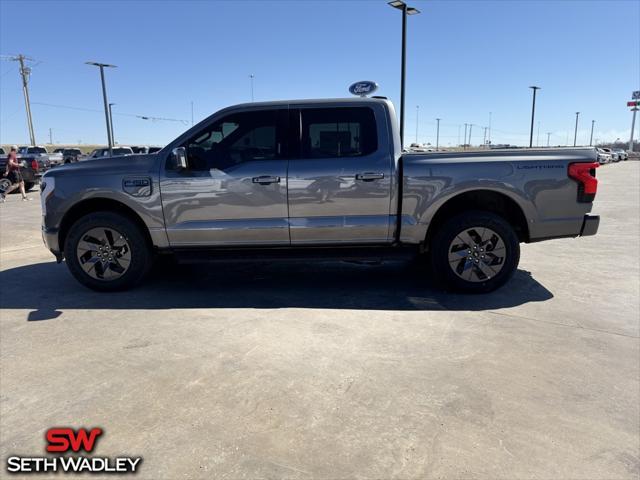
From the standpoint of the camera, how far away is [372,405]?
2793mm

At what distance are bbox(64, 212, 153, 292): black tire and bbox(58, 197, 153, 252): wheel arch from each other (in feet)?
0.24

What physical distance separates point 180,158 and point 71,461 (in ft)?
9.95

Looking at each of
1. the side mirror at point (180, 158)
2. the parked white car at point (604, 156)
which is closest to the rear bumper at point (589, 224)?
the side mirror at point (180, 158)

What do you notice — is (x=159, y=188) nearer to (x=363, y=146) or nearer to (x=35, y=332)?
(x=35, y=332)

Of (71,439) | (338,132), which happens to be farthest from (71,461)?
(338,132)

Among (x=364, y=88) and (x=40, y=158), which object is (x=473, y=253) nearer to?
(x=364, y=88)

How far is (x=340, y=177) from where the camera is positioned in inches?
185

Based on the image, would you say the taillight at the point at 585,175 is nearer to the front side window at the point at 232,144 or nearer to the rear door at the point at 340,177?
the rear door at the point at 340,177

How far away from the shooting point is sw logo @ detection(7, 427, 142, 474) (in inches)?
90.9

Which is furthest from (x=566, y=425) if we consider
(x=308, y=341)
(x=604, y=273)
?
(x=604, y=273)

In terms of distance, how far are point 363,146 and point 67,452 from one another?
3.64 m

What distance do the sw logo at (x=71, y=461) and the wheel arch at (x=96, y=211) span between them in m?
2.82

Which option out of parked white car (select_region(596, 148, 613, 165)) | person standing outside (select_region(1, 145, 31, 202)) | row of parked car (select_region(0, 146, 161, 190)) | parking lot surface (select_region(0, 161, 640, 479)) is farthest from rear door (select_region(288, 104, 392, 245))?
parked white car (select_region(596, 148, 613, 165))

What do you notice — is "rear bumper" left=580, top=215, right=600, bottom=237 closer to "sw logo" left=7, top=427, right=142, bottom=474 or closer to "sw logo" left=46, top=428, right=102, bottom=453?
"sw logo" left=7, top=427, right=142, bottom=474
